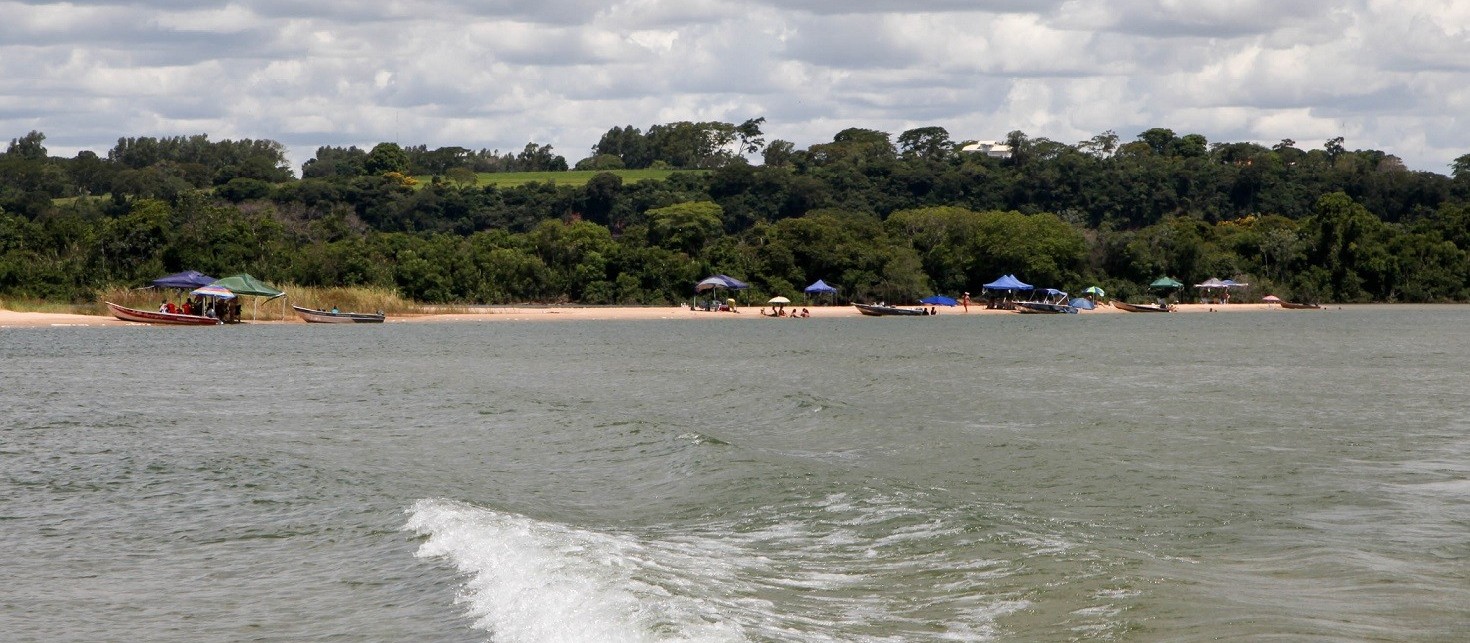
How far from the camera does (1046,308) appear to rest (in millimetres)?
87875

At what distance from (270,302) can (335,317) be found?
4.51m

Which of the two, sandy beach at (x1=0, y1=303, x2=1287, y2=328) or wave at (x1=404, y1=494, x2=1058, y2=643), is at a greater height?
sandy beach at (x1=0, y1=303, x2=1287, y2=328)

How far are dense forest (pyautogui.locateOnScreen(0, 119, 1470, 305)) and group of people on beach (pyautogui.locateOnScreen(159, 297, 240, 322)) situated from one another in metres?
9.59

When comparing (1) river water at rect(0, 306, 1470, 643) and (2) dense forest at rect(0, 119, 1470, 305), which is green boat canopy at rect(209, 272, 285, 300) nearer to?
(2) dense forest at rect(0, 119, 1470, 305)

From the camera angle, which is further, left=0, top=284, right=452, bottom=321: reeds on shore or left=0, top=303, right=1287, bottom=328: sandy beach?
left=0, top=284, right=452, bottom=321: reeds on shore

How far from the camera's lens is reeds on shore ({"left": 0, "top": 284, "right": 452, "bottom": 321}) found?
66250 mm

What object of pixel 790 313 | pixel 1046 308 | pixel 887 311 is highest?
pixel 1046 308

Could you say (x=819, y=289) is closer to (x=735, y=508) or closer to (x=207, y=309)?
(x=207, y=309)

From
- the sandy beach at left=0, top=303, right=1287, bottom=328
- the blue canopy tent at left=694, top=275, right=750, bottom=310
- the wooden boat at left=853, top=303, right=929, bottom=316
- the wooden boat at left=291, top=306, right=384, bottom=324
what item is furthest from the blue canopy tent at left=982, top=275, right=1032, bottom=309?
the wooden boat at left=291, top=306, right=384, bottom=324

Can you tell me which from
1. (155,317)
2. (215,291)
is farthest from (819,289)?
(155,317)

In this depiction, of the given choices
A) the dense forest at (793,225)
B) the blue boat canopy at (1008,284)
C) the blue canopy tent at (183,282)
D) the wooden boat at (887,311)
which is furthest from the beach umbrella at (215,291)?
the blue boat canopy at (1008,284)

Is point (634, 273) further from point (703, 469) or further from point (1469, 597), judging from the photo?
point (1469, 597)

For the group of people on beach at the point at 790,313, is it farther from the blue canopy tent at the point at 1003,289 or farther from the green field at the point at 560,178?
the green field at the point at 560,178

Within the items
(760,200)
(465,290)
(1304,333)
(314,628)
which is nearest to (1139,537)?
(314,628)
